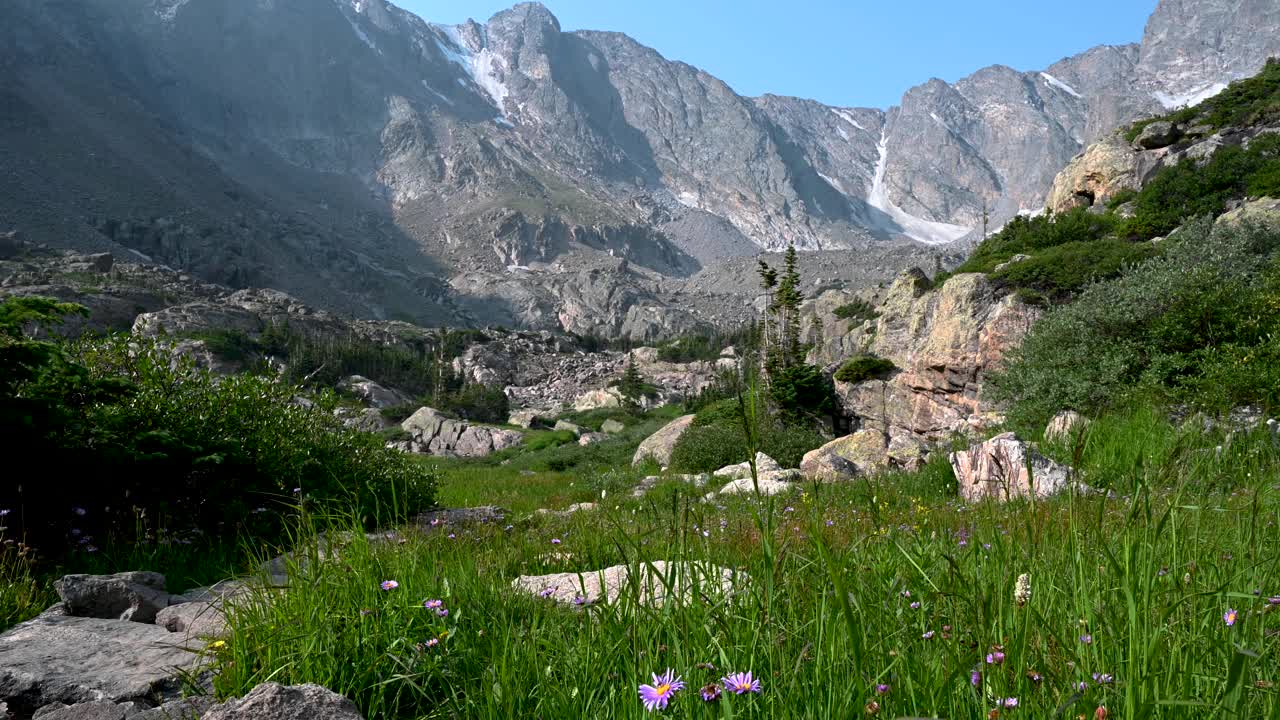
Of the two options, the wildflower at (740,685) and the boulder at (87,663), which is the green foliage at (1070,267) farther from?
the boulder at (87,663)

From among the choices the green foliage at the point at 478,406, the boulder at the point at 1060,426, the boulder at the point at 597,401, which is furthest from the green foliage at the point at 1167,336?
the boulder at the point at 597,401

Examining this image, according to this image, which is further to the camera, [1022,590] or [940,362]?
[940,362]

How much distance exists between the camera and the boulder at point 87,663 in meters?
2.62

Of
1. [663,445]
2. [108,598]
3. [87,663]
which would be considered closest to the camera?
[87,663]

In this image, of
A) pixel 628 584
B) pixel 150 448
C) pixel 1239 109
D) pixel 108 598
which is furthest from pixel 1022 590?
pixel 1239 109

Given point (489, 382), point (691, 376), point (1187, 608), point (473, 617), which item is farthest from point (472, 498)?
point (489, 382)

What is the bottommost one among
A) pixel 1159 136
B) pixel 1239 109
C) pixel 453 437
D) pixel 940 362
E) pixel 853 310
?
pixel 453 437

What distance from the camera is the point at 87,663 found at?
9.51ft

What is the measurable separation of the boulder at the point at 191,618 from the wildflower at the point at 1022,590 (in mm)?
3246

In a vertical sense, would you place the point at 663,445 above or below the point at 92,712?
below

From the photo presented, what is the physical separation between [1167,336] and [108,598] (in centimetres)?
1557

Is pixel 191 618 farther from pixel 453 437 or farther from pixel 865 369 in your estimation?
pixel 453 437

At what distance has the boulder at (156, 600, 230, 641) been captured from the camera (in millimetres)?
3177

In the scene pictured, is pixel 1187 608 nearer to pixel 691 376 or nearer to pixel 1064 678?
pixel 1064 678
